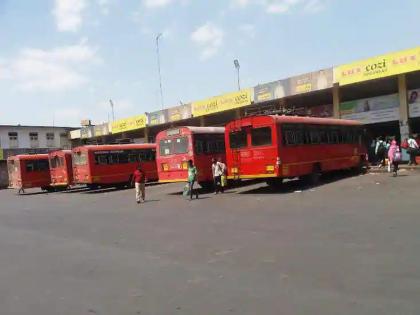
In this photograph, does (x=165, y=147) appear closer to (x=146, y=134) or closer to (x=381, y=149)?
(x=381, y=149)

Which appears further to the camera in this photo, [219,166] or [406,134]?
[406,134]

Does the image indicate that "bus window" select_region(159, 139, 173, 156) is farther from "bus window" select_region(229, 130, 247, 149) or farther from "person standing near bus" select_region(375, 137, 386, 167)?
"person standing near bus" select_region(375, 137, 386, 167)

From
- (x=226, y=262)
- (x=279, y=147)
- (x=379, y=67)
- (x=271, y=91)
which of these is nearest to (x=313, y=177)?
(x=279, y=147)

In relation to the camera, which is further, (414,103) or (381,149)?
(381,149)

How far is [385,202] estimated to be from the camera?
13.6m

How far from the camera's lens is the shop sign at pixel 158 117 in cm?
4159

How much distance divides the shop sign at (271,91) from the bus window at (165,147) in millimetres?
9936

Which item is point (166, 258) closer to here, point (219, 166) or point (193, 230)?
point (193, 230)

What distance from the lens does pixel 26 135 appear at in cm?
6419

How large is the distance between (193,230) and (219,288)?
498 centimetres

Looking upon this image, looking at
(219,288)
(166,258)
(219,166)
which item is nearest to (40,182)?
(219,166)

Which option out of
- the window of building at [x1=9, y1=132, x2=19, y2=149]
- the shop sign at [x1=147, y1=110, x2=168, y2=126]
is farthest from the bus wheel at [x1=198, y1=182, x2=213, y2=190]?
the window of building at [x1=9, y1=132, x2=19, y2=149]

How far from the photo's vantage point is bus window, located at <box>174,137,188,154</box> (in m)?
22.2

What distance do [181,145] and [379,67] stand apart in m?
10.9
